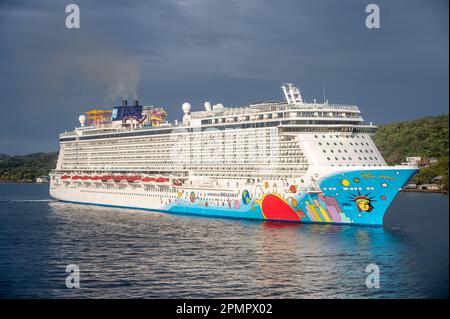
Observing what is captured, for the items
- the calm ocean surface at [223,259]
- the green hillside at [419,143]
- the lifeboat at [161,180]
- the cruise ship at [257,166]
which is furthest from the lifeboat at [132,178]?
the green hillside at [419,143]

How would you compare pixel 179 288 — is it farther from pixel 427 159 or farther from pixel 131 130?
pixel 427 159

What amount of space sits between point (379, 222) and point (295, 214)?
20.8ft

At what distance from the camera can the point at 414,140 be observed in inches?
5236

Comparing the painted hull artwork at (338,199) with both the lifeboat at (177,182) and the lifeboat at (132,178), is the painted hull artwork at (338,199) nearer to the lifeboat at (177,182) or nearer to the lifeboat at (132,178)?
the lifeboat at (177,182)

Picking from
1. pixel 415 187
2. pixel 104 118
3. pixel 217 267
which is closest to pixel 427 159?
pixel 415 187

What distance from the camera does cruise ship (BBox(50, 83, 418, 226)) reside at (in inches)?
1736

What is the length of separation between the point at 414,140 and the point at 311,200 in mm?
94028

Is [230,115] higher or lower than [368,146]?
higher

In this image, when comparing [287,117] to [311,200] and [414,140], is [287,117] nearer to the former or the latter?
[311,200]

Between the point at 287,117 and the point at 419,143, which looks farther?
the point at 419,143

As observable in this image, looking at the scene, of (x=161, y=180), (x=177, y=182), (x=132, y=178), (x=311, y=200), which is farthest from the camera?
(x=132, y=178)

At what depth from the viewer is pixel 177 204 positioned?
59375 millimetres

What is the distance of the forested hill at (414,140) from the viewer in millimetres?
124375

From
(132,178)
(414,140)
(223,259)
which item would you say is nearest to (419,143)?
(414,140)
